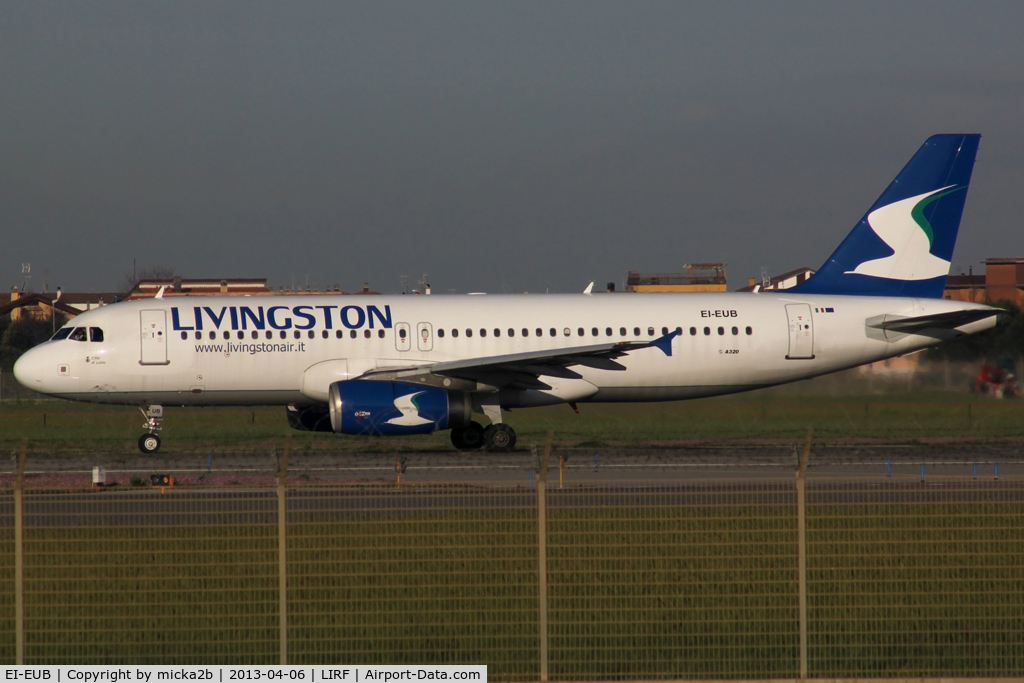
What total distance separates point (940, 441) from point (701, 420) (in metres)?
5.53

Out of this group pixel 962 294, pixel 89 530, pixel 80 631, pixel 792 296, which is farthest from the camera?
pixel 962 294

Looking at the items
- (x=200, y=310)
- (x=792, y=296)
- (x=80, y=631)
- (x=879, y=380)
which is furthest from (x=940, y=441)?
(x=80, y=631)

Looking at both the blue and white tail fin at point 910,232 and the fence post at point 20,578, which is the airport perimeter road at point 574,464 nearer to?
the blue and white tail fin at point 910,232

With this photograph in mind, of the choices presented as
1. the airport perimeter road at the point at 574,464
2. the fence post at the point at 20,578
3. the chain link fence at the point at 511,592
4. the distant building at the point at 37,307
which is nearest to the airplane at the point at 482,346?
the airport perimeter road at the point at 574,464

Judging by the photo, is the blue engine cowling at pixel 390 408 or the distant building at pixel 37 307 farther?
the distant building at pixel 37 307

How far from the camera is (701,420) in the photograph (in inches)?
1099

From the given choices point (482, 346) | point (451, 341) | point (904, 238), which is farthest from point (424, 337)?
point (904, 238)

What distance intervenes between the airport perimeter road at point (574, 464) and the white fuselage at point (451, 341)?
1473 mm

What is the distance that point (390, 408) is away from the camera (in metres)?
22.1

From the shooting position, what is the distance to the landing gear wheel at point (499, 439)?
77.5 ft

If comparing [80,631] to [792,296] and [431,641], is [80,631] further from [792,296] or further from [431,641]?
[792,296]

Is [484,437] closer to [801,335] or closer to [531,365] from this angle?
[531,365]

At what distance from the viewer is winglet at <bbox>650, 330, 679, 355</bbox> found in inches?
947

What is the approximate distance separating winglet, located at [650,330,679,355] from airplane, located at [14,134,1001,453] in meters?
0.04
